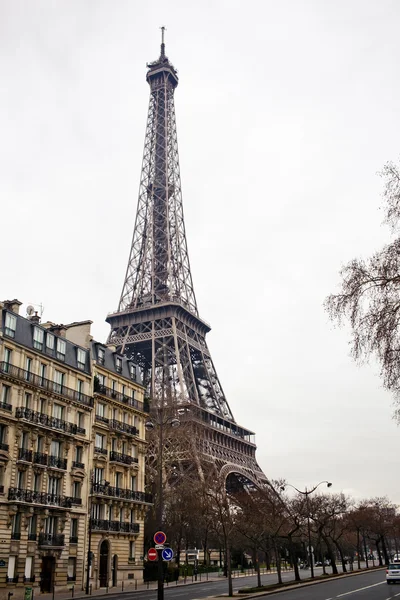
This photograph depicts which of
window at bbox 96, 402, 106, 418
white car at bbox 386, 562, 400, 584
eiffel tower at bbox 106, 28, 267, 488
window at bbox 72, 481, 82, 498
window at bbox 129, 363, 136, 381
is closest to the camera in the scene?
white car at bbox 386, 562, 400, 584

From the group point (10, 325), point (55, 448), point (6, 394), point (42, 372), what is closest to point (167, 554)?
point (6, 394)

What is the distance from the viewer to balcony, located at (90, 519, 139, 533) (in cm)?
5275

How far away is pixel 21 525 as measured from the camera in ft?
145

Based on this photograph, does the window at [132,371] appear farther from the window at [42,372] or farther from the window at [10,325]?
the window at [10,325]

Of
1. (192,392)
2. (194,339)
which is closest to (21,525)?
(192,392)

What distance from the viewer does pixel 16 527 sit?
43938mm

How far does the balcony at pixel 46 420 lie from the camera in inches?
1792

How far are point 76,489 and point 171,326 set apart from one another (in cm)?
6044

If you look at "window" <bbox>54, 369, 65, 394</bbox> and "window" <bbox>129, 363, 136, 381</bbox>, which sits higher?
"window" <bbox>129, 363, 136, 381</bbox>

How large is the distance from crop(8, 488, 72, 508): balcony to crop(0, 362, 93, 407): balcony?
24.8 feet

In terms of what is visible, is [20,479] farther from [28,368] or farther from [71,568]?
[71,568]

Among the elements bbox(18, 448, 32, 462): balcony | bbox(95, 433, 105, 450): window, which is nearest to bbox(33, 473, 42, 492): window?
bbox(18, 448, 32, 462): balcony

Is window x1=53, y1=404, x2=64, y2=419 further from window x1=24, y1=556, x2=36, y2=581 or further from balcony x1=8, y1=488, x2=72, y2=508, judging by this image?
window x1=24, y1=556, x2=36, y2=581

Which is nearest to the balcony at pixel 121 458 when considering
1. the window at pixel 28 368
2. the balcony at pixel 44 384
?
the balcony at pixel 44 384
